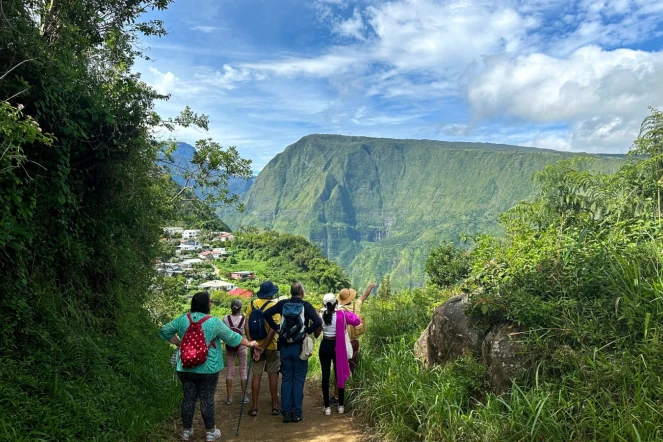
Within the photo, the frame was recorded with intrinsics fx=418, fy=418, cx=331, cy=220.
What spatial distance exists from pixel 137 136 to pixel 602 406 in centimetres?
649

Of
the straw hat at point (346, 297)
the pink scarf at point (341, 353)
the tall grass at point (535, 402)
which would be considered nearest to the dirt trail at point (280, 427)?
the tall grass at point (535, 402)

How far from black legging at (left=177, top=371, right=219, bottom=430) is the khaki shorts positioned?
120 cm

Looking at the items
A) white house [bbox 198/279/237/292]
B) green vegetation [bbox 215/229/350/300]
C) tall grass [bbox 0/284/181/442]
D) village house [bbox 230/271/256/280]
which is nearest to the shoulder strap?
tall grass [bbox 0/284/181/442]

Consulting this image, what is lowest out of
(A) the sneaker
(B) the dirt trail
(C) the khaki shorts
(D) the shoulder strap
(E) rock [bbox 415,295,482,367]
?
(B) the dirt trail

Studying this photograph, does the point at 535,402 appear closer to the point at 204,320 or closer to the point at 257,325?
the point at 204,320

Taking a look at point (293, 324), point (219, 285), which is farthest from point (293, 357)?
point (219, 285)

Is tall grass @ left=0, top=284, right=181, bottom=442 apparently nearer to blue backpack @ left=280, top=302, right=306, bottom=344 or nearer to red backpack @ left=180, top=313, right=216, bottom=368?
red backpack @ left=180, top=313, right=216, bottom=368

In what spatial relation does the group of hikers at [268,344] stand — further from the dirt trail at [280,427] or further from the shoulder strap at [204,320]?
the dirt trail at [280,427]

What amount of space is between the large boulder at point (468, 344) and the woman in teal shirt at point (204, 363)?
2.69 metres

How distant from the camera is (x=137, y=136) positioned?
247 inches

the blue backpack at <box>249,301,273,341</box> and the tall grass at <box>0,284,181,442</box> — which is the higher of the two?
the blue backpack at <box>249,301,273,341</box>

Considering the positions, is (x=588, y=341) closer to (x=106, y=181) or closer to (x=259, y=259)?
(x=106, y=181)

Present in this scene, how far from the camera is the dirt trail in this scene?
477 centimetres

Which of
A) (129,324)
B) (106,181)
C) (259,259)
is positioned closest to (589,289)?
(106,181)
